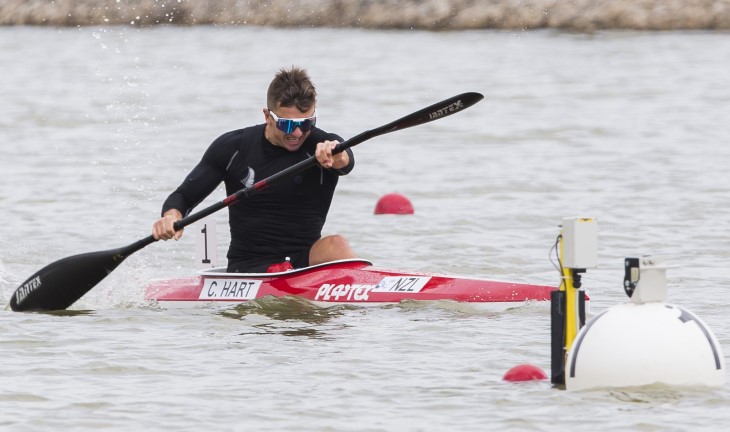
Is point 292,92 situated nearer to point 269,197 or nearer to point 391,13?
point 269,197

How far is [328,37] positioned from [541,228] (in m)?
24.6

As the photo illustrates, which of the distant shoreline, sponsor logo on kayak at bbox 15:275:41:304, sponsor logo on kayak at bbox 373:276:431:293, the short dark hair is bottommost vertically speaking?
sponsor logo on kayak at bbox 15:275:41:304

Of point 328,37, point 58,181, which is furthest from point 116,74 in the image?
point 58,181

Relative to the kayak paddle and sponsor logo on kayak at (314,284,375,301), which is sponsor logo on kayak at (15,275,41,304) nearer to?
the kayak paddle

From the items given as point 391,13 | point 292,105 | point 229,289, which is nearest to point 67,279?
point 229,289

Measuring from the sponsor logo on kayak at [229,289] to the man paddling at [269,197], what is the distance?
236mm

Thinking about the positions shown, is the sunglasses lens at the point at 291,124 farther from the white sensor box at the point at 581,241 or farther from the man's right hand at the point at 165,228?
the white sensor box at the point at 581,241

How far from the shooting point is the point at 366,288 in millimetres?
9836

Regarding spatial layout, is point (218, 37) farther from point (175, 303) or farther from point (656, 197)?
point (175, 303)

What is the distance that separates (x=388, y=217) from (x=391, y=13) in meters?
24.1

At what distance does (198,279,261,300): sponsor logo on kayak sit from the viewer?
9.91 metres

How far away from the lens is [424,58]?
33062 millimetres

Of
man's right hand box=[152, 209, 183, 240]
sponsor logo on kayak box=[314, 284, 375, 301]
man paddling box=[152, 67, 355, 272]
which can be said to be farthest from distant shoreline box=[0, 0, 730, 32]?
man's right hand box=[152, 209, 183, 240]

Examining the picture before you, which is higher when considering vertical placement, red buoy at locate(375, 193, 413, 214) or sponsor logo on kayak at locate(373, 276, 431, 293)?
red buoy at locate(375, 193, 413, 214)
